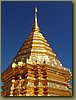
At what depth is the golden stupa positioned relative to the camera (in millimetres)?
7023

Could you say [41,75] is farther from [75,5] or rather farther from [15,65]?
[75,5]

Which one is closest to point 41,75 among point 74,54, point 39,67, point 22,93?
point 39,67

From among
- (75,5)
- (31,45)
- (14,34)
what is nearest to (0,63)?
(14,34)

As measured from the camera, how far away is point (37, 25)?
21.7 feet

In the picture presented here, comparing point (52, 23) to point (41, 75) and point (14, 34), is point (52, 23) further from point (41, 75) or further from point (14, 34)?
point (41, 75)

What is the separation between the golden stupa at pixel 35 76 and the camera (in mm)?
7023

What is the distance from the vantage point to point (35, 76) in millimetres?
7305

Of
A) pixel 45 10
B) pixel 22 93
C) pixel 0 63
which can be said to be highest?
pixel 45 10

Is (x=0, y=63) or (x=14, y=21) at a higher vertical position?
(x=14, y=21)

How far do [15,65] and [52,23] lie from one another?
→ 121cm

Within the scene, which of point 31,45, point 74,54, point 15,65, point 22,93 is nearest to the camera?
point 74,54

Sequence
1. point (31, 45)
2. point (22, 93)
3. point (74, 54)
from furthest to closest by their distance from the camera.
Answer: point (31, 45) → point (22, 93) → point (74, 54)

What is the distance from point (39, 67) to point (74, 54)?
1153 millimetres

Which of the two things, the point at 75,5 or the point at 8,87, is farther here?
the point at 8,87
